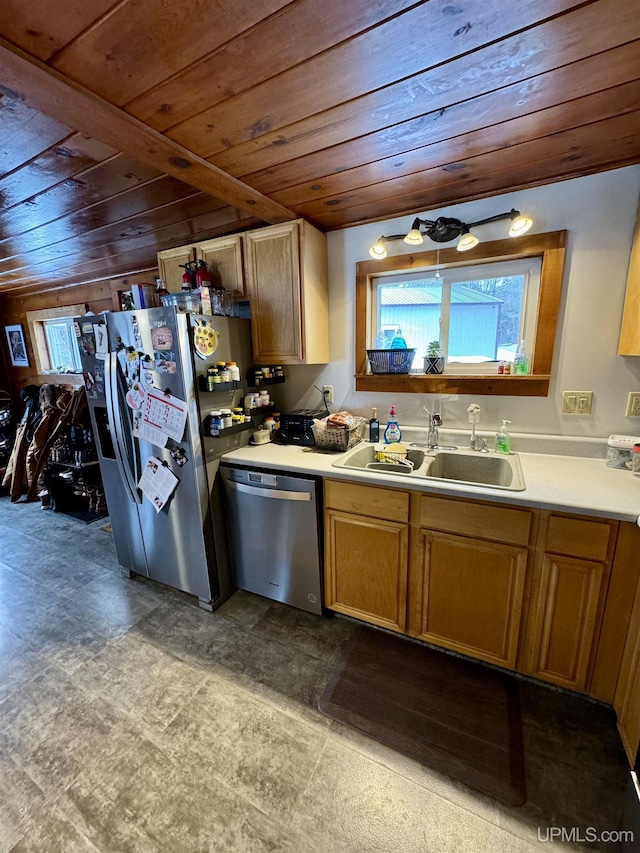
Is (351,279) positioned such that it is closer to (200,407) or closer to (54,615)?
(200,407)

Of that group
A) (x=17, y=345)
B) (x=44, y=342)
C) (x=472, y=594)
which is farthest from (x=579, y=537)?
(x=17, y=345)

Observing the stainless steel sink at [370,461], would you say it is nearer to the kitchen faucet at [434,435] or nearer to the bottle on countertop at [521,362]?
the kitchen faucet at [434,435]

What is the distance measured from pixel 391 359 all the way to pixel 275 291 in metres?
0.79

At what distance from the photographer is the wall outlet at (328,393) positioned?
Answer: 2320 millimetres

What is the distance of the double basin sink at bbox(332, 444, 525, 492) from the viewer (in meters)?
1.75

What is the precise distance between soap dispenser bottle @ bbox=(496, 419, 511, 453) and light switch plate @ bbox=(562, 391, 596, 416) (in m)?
0.29

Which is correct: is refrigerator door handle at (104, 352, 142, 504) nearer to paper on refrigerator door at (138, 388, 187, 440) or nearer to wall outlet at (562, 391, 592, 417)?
paper on refrigerator door at (138, 388, 187, 440)

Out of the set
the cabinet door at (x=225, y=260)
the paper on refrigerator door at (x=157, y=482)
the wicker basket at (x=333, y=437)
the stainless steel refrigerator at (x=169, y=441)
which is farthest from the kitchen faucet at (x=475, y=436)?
the paper on refrigerator door at (x=157, y=482)

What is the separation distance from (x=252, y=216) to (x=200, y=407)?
1098 millimetres

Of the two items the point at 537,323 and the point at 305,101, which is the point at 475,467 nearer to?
the point at 537,323

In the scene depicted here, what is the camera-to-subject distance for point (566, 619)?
53.2 inches

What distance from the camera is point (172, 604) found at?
6.85 feet

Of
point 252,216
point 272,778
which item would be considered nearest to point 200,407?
point 252,216

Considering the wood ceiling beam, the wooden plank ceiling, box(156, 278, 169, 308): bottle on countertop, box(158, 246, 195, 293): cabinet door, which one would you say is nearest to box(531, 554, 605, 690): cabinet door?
the wooden plank ceiling
